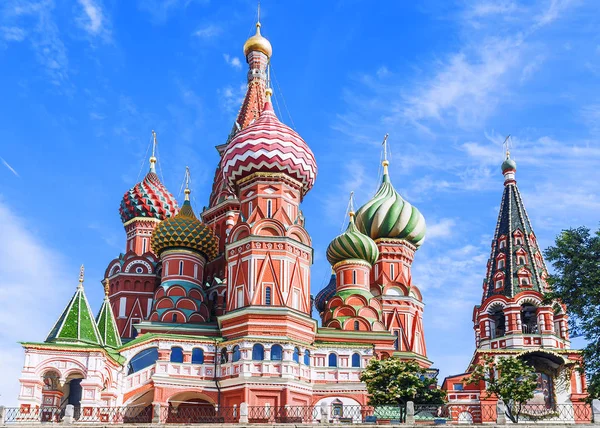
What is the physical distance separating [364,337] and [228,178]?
10.4m

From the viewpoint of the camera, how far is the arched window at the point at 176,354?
117 ft

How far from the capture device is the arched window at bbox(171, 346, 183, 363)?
35594mm

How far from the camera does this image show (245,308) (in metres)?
35.9

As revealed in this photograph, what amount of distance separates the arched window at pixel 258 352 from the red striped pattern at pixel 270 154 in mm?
8975

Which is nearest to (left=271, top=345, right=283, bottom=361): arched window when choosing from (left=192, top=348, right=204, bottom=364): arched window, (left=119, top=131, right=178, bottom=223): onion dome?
(left=192, top=348, right=204, bottom=364): arched window

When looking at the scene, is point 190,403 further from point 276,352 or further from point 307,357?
point 307,357

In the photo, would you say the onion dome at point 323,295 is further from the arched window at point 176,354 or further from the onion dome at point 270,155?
the arched window at point 176,354

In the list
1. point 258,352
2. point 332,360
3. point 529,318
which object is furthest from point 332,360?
point 529,318

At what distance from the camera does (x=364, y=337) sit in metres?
38.9

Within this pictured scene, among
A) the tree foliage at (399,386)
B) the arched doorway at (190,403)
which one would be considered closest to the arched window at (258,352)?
the arched doorway at (190,403)

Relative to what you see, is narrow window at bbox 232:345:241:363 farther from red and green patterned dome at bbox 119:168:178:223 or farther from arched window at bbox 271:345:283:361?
red and green patterned dome at bbox 119:168:178:223

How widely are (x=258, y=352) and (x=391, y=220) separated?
49.8 ft

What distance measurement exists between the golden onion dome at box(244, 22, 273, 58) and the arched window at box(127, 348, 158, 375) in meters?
24.0

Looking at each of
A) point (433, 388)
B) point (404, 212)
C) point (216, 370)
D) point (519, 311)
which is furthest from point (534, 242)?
point (216, 370)
